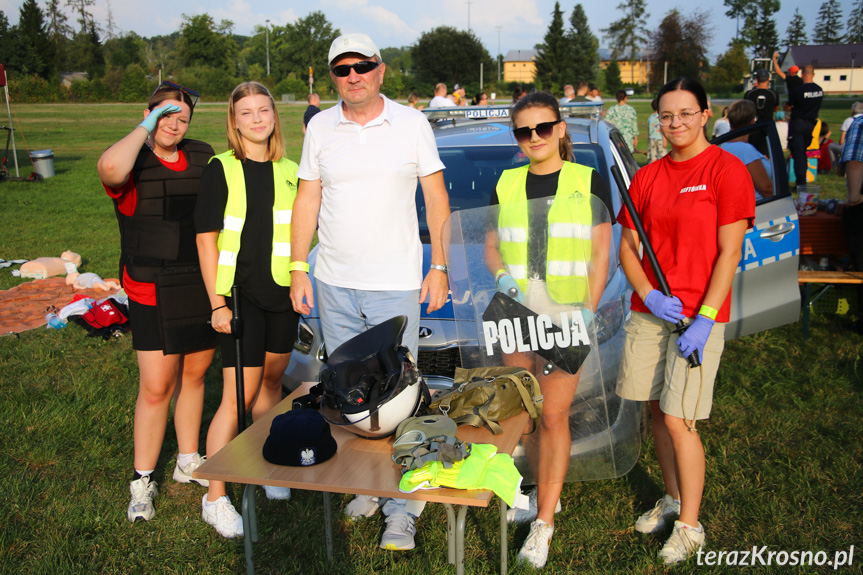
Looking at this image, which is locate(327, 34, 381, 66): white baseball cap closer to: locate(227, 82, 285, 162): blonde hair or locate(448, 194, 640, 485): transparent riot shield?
locate(227, 82, 285, 162): blonde hair

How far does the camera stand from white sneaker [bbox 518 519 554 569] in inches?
115

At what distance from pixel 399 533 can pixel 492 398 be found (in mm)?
935

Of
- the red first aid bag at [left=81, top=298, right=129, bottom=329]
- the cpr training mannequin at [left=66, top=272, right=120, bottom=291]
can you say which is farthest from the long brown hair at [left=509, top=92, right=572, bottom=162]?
the cpr training mannequin at [left=66, top=272, right=120, bottom=291]

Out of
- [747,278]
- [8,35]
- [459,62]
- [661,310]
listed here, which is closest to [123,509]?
[661,310]

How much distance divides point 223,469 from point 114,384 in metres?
3.00

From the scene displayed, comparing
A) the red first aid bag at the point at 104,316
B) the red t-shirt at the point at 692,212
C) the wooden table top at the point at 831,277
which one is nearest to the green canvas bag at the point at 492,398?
the red t-shirt at the point at 692,212

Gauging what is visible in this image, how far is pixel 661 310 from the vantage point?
2680 mm

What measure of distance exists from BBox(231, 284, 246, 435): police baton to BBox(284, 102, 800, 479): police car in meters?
0.62

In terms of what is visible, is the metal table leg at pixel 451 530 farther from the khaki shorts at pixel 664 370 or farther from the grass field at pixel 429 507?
the khaki shorts at pixel 664 370

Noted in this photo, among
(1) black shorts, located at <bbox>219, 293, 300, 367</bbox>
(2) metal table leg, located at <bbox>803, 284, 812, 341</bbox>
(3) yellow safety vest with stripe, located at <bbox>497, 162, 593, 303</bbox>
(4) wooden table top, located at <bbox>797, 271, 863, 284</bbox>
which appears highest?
(3) yellow safety vest with stripe, located at <bbox>497, 162, 593, 303</bbox>

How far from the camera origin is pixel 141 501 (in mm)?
3375

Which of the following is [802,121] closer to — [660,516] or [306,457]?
[660,516]

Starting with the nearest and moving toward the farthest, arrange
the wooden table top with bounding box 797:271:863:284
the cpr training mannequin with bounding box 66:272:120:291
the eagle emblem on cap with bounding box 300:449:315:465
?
the eagle emblem on cap with bounding box 300:449:315:465, the wooden table top with bounding box 797:271:863:284, the cpr training mannequin with bounding box 66:272:120:291

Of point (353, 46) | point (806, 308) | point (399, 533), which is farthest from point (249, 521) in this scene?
point (806, 308)
